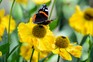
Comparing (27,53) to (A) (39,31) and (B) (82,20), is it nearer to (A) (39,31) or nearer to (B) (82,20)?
(A) (39,31)

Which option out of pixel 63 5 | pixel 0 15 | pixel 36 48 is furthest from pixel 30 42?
pixel 63 5

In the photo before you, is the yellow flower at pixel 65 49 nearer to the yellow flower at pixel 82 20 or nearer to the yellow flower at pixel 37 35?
the yellow flower at pixel 37 35

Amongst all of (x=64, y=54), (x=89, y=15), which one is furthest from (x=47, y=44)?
(x=89, y=15)

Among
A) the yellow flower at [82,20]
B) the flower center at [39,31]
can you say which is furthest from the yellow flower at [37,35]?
the yellow flower at [82,20]

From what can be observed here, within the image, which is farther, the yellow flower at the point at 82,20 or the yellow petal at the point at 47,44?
the yellow flower at the point at 82,20

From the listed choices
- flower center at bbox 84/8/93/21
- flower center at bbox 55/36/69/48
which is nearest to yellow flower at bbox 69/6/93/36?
flower center at bbox 84/8/93/21
